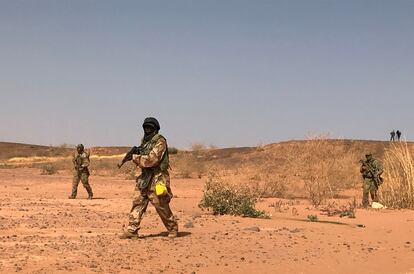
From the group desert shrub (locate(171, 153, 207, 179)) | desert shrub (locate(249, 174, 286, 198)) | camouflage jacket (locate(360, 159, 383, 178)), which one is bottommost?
desert shrub (locate(249, 174, 286, 198))

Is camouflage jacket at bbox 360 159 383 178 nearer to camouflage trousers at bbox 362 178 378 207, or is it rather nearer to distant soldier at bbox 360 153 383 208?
distant soldier at bbox 360 153 383 208

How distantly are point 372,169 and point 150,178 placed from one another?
10.4m

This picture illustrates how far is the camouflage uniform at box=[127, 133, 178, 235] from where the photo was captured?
10.1 metres

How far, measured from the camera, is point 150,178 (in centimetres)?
1015

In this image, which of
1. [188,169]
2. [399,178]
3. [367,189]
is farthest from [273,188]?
[188,169]

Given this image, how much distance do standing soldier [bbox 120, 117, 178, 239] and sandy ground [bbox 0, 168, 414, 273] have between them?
456 mm

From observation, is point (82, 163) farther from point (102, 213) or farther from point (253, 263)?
point (253, 263)

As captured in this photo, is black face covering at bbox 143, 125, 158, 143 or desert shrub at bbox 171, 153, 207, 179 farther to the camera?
desert shrub at bbox 171, 153, 207, 179

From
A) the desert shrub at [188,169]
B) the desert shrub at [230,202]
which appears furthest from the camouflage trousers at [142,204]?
the desert shrub at [188,169]

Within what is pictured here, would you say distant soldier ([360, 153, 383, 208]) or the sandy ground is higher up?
distant soldier ([360, 153, 383, 208])

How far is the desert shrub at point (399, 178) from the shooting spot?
17344mm

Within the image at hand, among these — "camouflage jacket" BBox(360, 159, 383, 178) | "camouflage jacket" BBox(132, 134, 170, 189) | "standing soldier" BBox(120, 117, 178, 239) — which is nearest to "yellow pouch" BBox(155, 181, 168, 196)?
"standing soldier" BBox(120, 117, 178, 239)

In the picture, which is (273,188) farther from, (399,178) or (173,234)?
(173,234)

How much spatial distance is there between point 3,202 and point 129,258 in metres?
10.1
